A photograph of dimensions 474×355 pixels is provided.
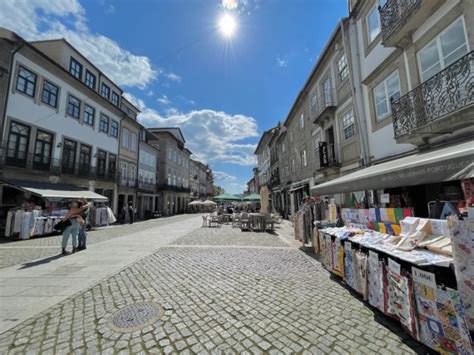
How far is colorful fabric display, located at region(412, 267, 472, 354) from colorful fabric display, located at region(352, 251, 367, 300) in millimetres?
1011

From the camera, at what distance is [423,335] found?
237 cm

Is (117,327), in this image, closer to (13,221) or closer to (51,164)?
(13,221)

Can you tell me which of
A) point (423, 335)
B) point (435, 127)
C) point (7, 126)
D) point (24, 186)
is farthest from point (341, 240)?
point (7, 126)

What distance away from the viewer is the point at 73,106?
56.7ft

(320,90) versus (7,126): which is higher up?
(320,90)

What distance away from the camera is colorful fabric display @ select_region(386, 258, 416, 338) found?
2.48 meters

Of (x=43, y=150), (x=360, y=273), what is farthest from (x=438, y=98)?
(x=43, y=150)

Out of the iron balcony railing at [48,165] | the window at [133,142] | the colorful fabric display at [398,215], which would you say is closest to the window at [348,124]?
the colorful fabric display at [398,215]

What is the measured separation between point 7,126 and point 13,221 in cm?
589

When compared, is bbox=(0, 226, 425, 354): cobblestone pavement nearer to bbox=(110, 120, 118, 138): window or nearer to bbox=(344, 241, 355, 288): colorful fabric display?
bbox=(344, 241, 355, 288): colorful fabric display

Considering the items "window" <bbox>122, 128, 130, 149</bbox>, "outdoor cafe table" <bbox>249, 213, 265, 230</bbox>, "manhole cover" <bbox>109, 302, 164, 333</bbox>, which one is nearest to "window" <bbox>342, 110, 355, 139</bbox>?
"outdoor cafe table" <bbox>249, 213, 265, 230</bbox>

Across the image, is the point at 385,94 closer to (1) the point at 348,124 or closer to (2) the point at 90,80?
(1) the point at 348,124

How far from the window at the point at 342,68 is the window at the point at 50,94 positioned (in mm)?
18992

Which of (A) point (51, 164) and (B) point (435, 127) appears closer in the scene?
(B) point (435, 127)
